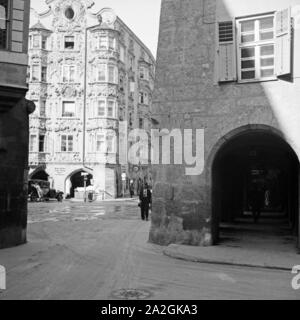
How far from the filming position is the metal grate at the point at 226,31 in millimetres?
12804

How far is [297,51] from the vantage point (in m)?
11.8

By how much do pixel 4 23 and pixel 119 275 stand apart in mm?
7853

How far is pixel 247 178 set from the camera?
27.4 meters

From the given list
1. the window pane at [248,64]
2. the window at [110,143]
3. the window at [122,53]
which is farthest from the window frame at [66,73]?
the window pane at [248,64]

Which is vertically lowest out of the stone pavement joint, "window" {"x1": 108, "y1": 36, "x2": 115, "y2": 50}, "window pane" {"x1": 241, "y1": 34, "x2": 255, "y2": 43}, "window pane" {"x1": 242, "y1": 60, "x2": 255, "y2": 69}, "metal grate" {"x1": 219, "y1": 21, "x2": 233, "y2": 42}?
the stone pavement joint

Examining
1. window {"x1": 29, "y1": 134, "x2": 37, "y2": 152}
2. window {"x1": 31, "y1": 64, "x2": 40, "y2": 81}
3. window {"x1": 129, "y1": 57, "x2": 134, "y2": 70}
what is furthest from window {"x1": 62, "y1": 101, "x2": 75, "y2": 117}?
window {"x1": 129, "y1": 57, "x2": 134, "y2": 70}

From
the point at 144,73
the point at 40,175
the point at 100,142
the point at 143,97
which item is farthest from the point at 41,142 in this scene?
the point at 144,73

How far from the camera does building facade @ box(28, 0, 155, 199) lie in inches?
1893

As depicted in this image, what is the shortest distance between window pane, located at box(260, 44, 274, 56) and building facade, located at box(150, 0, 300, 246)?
0.11ft

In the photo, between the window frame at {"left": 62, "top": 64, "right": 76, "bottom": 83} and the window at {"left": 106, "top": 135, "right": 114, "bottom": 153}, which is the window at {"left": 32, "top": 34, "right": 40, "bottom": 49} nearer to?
the window frame at {"left": 62, "top": 64, "right": 76, "bottom": 83}

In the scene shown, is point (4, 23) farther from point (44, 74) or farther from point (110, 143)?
point (44, 74)
